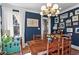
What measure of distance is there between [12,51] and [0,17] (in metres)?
0.44

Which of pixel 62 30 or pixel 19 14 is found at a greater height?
pixel 19 14

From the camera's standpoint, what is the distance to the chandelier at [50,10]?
1405 millimetres

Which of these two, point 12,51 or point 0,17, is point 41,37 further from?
point 0,17

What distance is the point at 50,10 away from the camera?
1.40m

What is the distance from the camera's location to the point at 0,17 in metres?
1.42

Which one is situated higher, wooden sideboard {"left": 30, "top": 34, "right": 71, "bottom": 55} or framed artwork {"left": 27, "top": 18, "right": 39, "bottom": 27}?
framed artwork {"left": 27, "top": 18, "right": 39, "bottom": 27}

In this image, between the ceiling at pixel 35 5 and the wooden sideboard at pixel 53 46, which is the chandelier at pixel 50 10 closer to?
the ceiling at pixel 35 5

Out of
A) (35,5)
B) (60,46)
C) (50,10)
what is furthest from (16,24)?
(60,46)

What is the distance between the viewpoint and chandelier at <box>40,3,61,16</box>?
1405 millimetres

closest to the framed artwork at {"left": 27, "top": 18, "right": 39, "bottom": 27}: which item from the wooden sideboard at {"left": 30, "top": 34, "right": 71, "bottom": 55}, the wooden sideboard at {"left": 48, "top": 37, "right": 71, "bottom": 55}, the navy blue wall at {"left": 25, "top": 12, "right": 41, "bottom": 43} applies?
the navy blue wall at {"left": 25, "top": 12, "right": 41, "bottom": 43}

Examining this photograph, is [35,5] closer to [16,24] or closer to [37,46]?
[16,24]

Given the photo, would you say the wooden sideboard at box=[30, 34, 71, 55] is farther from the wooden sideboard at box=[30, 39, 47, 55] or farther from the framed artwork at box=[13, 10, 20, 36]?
the framed artwork at box=[13, 10, 20, 36]
